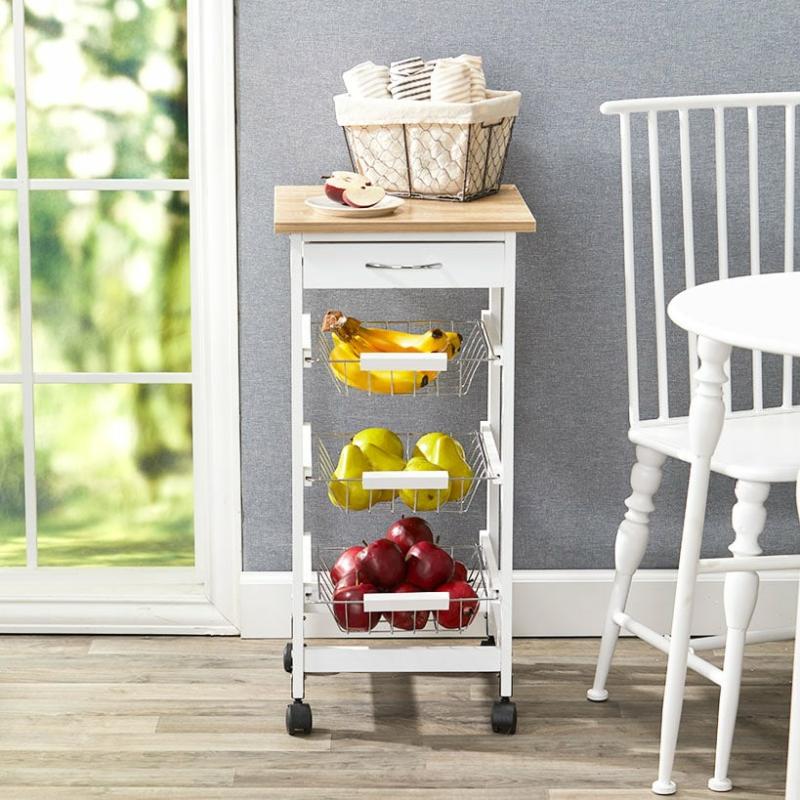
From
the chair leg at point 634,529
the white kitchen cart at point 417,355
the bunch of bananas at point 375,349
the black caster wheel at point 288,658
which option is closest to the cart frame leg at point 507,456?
the white kitchen cart at point 417,355

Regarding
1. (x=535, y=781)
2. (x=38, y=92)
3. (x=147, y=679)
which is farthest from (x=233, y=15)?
(x=535, y=781)

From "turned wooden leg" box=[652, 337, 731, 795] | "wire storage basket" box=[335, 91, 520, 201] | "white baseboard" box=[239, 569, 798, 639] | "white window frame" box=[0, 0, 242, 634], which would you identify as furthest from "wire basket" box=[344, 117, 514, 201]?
"white baseboard" box=[239, 569, 798, 639]

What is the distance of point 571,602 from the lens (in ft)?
8.43

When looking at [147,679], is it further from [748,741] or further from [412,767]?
[748,741]

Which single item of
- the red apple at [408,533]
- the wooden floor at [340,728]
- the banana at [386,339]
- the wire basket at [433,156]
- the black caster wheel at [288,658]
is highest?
the wire basket at [433,156]

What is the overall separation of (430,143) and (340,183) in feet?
0.54

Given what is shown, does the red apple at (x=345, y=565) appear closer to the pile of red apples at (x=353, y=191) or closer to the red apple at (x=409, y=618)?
the red apple at (x=409, y=618)

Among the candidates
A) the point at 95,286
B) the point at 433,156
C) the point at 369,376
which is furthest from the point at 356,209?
the point at 95,286

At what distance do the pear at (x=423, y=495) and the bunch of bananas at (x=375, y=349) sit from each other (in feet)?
0.40

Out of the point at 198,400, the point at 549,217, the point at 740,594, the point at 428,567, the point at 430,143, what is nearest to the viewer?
the point at 740,594

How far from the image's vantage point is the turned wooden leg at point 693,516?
1.78 metres

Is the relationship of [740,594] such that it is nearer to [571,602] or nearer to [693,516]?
[693,516]

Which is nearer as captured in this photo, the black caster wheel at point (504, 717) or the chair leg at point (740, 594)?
the chair leg at point (740, 594)

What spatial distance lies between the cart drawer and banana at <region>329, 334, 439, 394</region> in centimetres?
14
